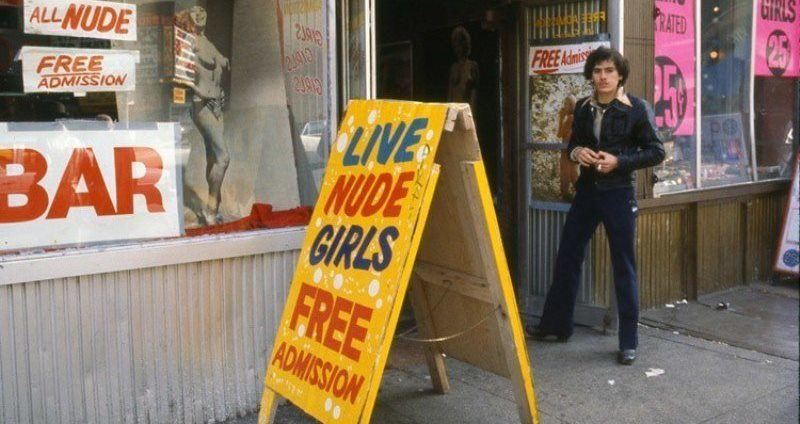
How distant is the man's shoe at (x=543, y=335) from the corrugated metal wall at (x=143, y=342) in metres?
1.99

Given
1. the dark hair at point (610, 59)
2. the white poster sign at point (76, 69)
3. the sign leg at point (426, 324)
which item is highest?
the dark hair at point (610, 59)

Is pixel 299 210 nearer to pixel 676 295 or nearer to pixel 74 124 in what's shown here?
pixel 74 124

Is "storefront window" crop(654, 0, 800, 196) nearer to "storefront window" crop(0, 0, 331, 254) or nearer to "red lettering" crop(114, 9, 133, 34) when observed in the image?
"storefront window" crop(0, 0, 331, 254)

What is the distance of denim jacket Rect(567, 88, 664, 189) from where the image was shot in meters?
4.88

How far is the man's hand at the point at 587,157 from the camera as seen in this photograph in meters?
4.82

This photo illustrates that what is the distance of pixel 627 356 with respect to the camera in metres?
5.00

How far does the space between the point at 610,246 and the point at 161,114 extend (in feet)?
9.55

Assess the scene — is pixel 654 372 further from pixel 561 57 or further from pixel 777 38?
pixel 777 38

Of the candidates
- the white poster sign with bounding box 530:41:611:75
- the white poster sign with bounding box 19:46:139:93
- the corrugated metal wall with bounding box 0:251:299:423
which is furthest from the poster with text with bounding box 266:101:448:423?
the white poster sign with bounding box 530:41:611:75

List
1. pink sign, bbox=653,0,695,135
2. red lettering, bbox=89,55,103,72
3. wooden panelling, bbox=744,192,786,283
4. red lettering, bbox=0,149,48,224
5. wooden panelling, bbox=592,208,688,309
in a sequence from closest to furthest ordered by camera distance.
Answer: red lettering, bbox=0,149,48,224 < red lettering, bbox=89,55,103,72 < wooden panelling, bbox=592,208,688,309 < pink sign, bbox=653,0,695,135 < wooden panelling, bbox=744,192,786,283

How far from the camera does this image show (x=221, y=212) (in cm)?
443

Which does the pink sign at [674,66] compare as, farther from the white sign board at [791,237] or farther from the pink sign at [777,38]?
the white sign board at [791,237]

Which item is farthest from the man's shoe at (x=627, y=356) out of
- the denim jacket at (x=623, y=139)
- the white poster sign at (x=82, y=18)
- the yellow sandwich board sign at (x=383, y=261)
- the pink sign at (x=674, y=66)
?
the white poster sign at (x=82, y=18)

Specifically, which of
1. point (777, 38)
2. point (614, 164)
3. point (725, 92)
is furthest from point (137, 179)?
point (777, 38)
